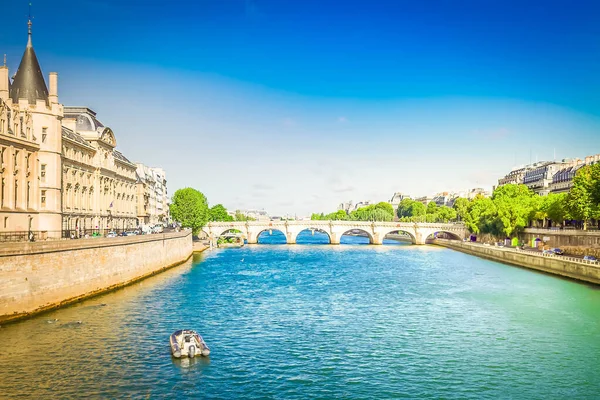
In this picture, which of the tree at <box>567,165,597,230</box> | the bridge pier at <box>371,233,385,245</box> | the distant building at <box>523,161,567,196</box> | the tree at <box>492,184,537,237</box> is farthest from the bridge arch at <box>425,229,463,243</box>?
the tree at <box>567,165,597,230</box>

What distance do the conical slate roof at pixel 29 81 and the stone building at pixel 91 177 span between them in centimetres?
620

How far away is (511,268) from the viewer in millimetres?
66000

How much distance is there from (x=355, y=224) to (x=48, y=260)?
93404mm

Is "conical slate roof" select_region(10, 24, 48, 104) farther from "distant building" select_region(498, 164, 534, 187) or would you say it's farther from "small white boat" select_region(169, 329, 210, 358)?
"distant building" select_region(498, 164, 534, 187)

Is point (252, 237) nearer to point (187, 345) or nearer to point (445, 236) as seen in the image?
point (445, 236)

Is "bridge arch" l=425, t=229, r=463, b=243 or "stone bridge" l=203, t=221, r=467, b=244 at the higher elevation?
"stone bridge" l=203, t=221, r=467, b=244

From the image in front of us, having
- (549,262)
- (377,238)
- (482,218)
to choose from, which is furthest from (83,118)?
(377,238)

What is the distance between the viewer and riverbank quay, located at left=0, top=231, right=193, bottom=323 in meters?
29.1

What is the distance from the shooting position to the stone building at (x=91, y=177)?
52.2 metres

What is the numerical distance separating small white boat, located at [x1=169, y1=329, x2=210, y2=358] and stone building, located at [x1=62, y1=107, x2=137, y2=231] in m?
28.4

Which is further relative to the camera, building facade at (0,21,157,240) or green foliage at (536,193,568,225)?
green foliage at (536,193,568,225)

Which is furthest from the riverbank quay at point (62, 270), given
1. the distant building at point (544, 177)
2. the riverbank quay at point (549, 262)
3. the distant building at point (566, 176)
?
the distant building at point (544, 177)

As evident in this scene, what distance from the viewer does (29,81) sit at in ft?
145

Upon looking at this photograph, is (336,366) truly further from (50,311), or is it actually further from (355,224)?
(355,224)
